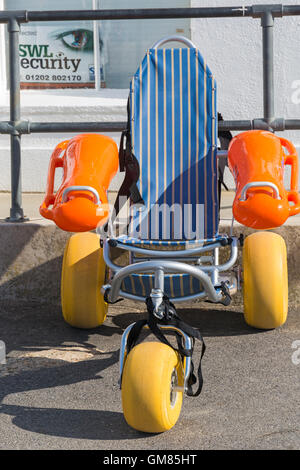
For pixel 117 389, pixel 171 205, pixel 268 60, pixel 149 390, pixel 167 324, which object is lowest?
pixel 117 389

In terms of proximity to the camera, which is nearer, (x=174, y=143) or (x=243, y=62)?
(x=174, y=143)

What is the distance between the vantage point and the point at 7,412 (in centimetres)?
295

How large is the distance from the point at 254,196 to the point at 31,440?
1287 mm

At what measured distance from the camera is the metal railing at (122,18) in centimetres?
432

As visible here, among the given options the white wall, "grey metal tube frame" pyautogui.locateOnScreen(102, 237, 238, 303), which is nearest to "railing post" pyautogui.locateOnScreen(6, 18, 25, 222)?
"grey metal tube frame" pyautogui.locateOnScreen(102, 237, 238, 303)

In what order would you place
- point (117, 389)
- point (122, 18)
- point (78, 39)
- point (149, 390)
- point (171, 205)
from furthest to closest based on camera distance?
point (78, 39)
point (122, 18)
point (171, 205)
point (117, 389)
point (149, 390)

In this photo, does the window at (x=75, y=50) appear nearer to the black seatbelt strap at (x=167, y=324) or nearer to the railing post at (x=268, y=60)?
the railing post at (x=268, y=60)

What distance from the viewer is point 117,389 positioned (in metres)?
3.15

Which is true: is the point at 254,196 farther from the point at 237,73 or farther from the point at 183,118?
the point at 237,73

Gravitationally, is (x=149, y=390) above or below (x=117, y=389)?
above

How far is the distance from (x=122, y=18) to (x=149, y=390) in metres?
2.57

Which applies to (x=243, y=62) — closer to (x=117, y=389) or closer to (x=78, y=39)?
(x=78, y=39)

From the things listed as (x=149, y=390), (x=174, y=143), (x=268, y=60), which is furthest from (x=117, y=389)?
(x=268, y=60)

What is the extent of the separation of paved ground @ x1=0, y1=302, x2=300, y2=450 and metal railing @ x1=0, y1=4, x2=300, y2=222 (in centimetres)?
100
